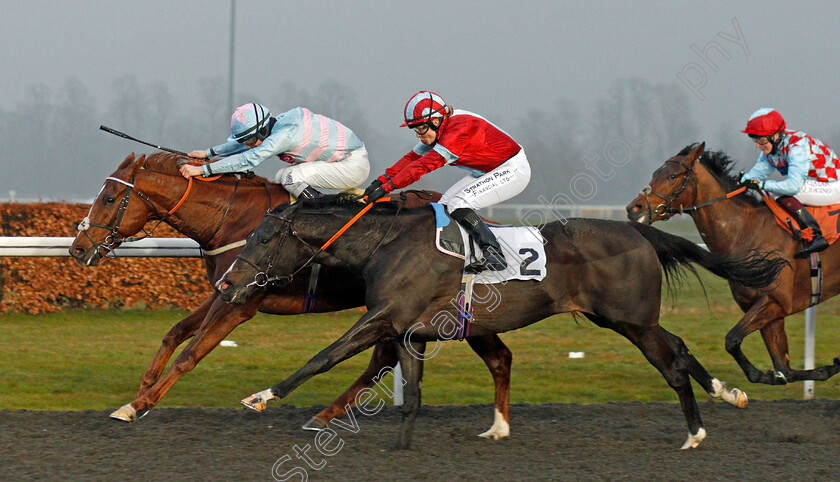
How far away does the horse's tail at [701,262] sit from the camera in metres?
4.56

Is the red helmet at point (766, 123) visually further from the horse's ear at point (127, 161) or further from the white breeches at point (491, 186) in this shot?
the horse's ear at point (127, 161)

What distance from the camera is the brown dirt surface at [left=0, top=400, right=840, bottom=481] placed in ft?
12.1

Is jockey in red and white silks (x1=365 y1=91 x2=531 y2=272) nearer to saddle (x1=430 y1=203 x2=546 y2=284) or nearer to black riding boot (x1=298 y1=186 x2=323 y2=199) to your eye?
saddle (x1=430 y1=203 x2=546 y2=284)

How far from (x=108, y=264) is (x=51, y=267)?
0.51m

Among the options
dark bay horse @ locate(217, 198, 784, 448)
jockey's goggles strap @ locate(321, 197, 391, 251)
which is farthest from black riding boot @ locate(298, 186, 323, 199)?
jockey's goggles strap @ locate(321, 197, 391, 251)

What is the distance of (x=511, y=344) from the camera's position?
7941 millimetres

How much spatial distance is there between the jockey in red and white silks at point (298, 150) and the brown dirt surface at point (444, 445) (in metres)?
1.35

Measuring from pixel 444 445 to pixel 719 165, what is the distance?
9.46 feet

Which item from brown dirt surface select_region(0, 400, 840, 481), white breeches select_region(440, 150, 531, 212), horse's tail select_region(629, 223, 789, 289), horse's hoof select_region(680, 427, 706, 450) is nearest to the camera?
brown dirt surface select_region(0, 400, 840, 481)

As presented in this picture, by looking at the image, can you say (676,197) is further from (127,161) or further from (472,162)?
(127,161)

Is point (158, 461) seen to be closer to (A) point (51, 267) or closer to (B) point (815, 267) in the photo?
(B) point (815, 267)

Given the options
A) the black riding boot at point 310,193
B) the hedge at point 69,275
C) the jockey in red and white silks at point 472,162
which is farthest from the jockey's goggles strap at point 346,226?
the hedge at point 69,275

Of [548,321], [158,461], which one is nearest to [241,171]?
[158,461]

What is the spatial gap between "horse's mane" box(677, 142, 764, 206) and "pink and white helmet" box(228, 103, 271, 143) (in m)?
2.81
